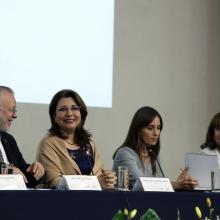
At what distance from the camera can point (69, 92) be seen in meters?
2.93

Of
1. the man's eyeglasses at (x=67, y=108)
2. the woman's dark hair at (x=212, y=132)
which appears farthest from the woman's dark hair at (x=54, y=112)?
the woman's dark hair at (x=212, y=132)

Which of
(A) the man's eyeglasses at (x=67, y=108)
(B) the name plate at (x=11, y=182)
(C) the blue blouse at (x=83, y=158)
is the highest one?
(A) the man's eyeglasses at (x=67, y=108)

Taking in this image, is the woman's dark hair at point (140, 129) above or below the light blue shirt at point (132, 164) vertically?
above

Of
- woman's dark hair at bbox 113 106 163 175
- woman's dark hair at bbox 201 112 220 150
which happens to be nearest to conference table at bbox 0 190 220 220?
woman's dark hair at bbox 113 106 163 175

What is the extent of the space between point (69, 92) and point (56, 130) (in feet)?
0.62

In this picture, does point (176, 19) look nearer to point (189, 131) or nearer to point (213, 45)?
point (213, 45)

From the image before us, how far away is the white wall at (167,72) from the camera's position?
396 centimetres

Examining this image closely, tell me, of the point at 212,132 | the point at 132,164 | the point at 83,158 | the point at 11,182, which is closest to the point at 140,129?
the point at 132,164

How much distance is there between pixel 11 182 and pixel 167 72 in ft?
7.69

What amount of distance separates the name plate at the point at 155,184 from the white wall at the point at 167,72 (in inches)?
54.9

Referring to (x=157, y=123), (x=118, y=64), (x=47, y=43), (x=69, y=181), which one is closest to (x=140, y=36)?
(x=118, y=64)

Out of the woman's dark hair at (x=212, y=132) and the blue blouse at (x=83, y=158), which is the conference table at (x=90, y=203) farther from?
the woman's dark hair at (x=212, y=132)

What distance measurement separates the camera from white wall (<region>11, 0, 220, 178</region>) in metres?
3.96

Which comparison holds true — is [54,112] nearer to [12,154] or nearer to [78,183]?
[12,154]
